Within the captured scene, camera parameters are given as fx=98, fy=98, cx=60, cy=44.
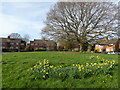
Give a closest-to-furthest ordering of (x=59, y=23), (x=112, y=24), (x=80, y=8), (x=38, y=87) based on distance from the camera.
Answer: (x=38, y=87), (x=112, y=24), (x=80, y=8), (x=59, y=23)

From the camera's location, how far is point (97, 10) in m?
15.6

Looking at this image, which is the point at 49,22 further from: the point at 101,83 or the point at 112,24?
the point at 101,83

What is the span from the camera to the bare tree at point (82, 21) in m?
14.9

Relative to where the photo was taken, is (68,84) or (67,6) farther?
(67,6)

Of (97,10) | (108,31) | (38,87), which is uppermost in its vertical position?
(97,10)

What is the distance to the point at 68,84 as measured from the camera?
3393 millimetres

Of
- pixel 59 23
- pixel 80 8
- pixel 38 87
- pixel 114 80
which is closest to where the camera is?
pixel 38 87

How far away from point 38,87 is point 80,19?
50.2ft

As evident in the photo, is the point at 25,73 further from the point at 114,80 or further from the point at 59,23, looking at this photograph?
the point at 59,23

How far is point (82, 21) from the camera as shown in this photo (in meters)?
16.8

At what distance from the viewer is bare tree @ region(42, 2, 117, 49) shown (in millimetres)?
14906

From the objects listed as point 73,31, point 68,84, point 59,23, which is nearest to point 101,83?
point 68,84

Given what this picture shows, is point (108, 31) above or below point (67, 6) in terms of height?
below

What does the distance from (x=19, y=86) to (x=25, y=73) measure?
0.94m
